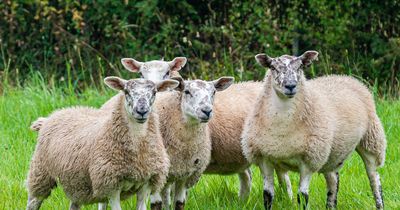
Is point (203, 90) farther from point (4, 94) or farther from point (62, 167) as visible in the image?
point (4, 94)

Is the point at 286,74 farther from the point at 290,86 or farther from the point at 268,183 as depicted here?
the point at 268,183

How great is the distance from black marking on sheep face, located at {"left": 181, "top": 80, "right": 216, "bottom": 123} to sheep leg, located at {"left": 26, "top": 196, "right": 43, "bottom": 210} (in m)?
1.34

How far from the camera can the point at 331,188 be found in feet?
24.9

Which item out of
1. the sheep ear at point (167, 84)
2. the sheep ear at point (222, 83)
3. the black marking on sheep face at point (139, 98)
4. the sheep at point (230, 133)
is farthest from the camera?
the sheep at point (230, 133)

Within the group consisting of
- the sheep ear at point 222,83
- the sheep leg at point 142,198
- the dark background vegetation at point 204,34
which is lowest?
the dark background vegetation at point 204,34

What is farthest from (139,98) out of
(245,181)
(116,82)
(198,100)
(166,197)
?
(245,181)

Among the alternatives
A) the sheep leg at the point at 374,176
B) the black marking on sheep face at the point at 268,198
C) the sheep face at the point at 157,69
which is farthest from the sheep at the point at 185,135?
the sheep leg at the point at 374,176

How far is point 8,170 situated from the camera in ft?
27.8

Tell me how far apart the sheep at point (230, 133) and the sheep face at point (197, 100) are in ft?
2.06

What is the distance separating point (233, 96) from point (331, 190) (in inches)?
48.3

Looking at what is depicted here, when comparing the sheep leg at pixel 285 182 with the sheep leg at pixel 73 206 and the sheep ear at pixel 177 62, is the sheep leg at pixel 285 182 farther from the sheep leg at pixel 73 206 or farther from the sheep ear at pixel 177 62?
the sheep leg at pixel 73 206

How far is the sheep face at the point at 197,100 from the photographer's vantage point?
6816 mm

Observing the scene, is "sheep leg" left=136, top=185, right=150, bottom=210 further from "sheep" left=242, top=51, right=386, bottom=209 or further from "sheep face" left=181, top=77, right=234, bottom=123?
"sheep" left=242, top=51, right=386, bottom=209

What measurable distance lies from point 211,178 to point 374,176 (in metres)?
1.57
